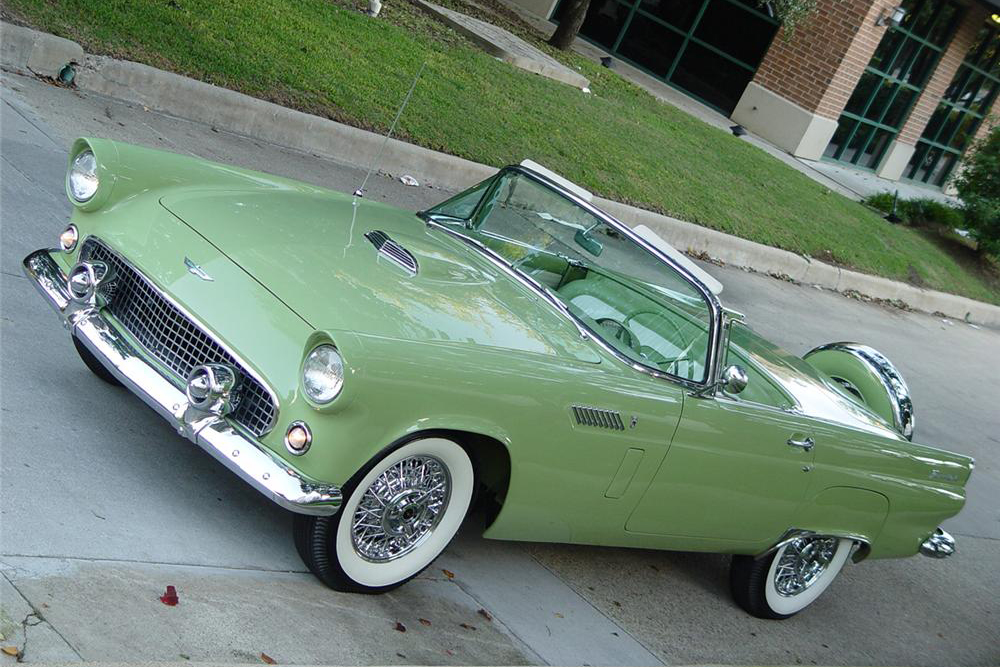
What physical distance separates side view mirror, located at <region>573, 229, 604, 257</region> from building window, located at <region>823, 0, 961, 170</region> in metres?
18.5

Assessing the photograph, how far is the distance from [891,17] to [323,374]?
774 inches

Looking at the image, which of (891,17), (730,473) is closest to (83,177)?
(730,473)

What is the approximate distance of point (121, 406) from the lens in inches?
188

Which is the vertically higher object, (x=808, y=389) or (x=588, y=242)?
(x=588, y=242)

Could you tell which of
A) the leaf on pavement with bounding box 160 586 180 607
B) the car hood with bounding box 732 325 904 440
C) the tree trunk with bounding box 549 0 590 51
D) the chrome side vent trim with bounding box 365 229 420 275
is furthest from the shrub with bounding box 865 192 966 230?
the leaf on pavement with bounding box 160 586 180 607

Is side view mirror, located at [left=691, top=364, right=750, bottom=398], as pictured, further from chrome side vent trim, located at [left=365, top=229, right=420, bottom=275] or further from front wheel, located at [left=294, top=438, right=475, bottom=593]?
chrome side vent trim, located at [left=365, top=229, right=420, bottom=275]

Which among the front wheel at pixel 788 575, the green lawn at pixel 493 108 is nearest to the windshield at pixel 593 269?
the front wheel at pixel 788 575

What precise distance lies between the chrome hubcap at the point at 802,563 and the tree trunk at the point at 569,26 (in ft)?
43.1

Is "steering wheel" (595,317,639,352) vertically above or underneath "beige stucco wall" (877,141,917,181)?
underneath

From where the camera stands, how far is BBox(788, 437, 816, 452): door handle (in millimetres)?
4984

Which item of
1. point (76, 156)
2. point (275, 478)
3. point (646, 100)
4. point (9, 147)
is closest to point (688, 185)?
point (646, 100)

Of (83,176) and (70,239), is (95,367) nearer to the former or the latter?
(70,239)

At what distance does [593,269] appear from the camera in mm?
5289

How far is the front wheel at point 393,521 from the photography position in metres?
3.90
